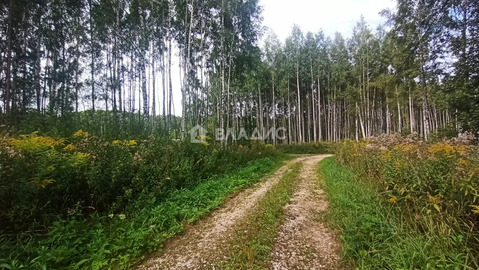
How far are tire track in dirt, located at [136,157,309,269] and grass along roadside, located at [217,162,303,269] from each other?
0.50ft

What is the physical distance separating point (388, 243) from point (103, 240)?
3709 millimetres

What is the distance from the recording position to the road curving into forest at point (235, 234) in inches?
88.5

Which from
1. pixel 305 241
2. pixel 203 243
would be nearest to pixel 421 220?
pixel 305 241

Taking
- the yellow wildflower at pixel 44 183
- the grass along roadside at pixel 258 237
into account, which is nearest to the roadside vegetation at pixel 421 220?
the grass along roadside at pixel 258 237

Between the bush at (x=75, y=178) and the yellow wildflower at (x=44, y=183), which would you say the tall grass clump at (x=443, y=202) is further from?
the yellow wildflower at (x=44, y=183)

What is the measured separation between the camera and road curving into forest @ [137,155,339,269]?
7.38ft

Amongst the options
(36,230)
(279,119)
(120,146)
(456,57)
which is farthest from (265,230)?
(279,119)

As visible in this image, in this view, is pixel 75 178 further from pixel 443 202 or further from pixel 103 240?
pixel 443 202

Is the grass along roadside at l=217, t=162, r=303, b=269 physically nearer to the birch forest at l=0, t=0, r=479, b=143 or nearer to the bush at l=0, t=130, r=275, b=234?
the bush at l=0, t=130, r=275, b=234

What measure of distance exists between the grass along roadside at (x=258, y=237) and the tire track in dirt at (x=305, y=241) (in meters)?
0.11

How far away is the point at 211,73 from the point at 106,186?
14590 mm

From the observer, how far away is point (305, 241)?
2.68 m

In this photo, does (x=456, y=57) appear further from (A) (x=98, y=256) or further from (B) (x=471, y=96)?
(A) (x=98, y=256)

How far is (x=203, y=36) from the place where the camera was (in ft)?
42.8
